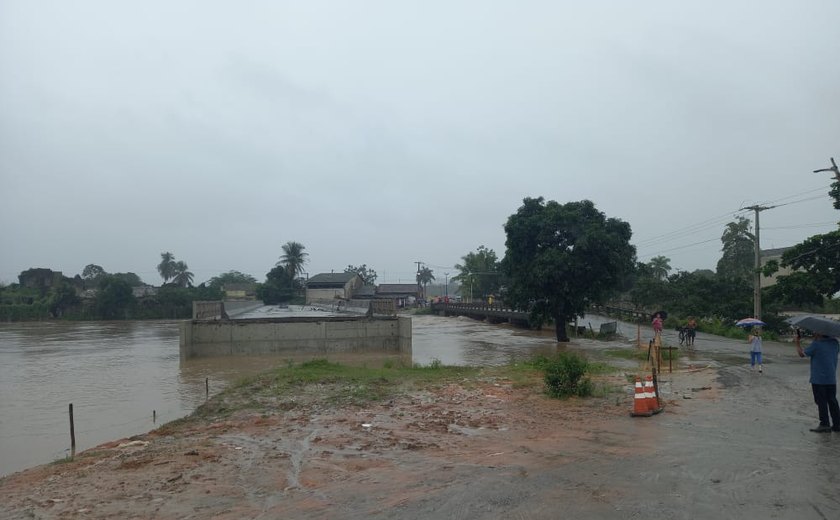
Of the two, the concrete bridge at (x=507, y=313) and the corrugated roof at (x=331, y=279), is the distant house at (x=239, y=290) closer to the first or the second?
the corrugated roof at (x=331, y=279)

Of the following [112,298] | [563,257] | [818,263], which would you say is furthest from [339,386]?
[112,298]

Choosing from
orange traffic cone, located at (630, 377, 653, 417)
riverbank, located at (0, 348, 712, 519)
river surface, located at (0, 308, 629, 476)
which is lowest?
river surface, located at (0, 308, 629, 476)

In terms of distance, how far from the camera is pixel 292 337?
119 ft

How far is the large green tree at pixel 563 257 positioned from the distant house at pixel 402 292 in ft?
242

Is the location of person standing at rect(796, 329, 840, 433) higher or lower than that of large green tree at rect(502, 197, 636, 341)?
lower

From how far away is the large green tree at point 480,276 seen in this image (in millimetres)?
97062

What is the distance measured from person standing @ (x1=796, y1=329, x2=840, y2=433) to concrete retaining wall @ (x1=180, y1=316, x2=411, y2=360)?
29.1m

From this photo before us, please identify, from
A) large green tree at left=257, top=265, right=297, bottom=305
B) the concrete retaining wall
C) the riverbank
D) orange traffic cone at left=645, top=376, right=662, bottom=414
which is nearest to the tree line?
the concrete retaining wall

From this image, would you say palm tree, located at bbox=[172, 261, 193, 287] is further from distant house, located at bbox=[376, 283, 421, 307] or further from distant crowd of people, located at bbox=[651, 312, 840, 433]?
distant crowd of people, located at bbox=[651, 312, 840, 433]

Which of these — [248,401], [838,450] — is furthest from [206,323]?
[838,450]

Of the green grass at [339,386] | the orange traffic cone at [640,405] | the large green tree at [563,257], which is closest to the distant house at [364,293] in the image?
the large green tree at [563,257]

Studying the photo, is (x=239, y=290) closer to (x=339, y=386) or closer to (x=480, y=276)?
(x=480, y=276)

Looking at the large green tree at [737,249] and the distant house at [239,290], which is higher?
the large green tree at [737,249]

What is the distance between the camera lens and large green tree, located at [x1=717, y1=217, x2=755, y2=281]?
204 feet
